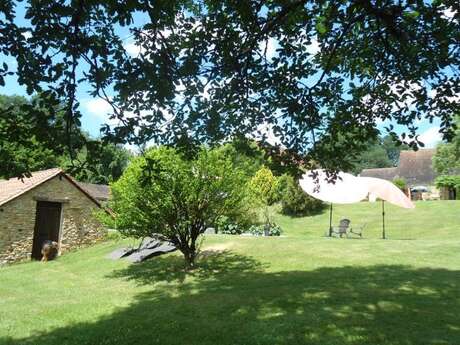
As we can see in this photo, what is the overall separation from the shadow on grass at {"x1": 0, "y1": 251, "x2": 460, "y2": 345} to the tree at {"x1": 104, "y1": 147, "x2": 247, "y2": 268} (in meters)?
1.89

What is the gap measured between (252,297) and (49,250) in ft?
48.9

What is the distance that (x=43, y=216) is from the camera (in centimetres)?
2178

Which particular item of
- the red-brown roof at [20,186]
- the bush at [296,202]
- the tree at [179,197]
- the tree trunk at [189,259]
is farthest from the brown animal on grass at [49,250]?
the bush at [296,202]

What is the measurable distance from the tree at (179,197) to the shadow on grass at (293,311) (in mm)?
1895

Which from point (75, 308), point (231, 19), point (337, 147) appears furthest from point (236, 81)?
point (75, 308)

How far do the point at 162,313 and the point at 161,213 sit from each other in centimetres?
459

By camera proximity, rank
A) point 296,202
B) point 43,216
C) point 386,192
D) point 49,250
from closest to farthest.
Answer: point 386,192, point 49,250, point 43,216, point 296,202

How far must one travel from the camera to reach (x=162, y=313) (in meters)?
8.80

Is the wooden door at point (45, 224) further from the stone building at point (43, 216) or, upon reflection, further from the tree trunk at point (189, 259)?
the tree trunk at point (189, 259)

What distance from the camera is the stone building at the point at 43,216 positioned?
20266mm

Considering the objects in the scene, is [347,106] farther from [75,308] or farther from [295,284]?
[75,308]

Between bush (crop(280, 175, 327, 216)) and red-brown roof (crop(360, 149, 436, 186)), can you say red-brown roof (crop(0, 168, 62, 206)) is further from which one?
red-brown roof (crop(360, 149, 436, 186))

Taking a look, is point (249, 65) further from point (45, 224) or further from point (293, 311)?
point (45, 224)

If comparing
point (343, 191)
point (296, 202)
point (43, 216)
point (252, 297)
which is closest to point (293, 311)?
point (252, 297)
